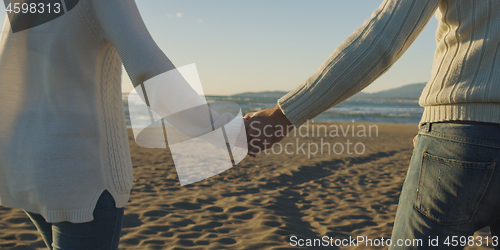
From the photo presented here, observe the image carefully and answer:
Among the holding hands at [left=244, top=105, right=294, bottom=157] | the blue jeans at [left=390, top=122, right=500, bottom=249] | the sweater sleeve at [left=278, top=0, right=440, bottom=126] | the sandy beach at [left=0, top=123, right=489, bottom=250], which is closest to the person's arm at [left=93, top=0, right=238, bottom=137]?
the holding hands at [left=244, top=105, right=294, bottom=157]

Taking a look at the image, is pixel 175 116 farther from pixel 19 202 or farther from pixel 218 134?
pixel 19 202

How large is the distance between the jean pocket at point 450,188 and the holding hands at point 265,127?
1.66ft

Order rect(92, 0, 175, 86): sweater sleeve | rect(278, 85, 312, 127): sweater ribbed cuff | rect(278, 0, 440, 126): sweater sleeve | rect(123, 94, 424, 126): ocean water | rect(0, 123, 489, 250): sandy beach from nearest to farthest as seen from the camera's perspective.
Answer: rect(92, 0, 175, 86): sweater sleeve → rect(278, 0, 440, 126): sweater sleeve → rect(278, 85, 312, 127): sweater ribbed cuff → rect(0, 123, 489, 250): sandy beach → rect(123, 94, 424, 126): ocean water

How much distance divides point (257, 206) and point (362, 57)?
149 inches

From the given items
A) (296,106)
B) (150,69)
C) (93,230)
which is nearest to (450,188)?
(296,106)

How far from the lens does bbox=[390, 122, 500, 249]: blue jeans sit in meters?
1.02

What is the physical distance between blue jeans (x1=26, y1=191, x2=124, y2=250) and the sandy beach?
243 cm

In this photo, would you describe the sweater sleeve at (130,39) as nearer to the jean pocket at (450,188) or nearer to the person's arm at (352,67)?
the person's arm at (352,67)

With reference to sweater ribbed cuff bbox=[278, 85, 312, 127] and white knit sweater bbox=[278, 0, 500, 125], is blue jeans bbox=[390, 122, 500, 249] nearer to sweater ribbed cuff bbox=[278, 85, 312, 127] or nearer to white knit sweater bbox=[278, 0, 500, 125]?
white knit sweater bbox=[278, 0, 500, 125]

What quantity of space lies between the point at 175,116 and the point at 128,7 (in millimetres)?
351

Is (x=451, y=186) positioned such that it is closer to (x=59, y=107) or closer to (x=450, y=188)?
(x=450, y=188)

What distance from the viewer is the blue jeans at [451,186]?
1022mm

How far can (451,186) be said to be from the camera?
106 centimetres

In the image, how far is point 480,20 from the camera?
3.41 ft
